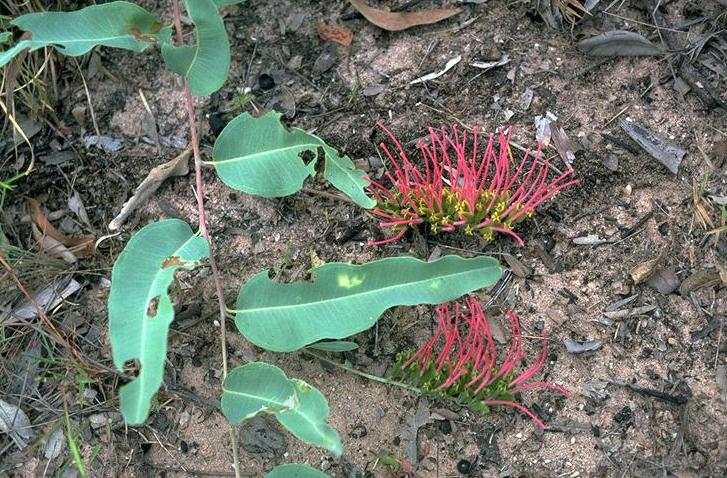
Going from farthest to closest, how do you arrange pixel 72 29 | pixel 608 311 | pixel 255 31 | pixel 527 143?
1. pixel 255 31
2. pixel 527 143
3. pixel 608 311
4. pixel 72 29

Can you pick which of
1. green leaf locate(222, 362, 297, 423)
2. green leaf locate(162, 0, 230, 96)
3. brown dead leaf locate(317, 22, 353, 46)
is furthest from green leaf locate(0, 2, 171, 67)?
green leaf locate(222, 362, 297, 423)

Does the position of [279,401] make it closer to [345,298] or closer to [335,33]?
[345,298]

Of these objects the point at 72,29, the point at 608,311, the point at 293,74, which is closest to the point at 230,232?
the point at 293,74

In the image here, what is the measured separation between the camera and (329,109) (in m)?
3.15

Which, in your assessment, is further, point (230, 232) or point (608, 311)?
point (230, 232)

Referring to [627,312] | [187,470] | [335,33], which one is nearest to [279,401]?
[187,470]

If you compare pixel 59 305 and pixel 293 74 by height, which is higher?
pixel 293 74

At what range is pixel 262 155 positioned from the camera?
2.70 meters

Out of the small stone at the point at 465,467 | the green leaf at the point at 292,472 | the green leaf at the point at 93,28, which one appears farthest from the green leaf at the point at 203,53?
the small stone at the point at 465,467

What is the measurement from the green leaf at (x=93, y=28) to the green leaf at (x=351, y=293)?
884 millimetres

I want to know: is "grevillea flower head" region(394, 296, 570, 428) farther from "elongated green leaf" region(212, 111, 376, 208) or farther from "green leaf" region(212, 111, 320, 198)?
"green leaf" region(212, 111, 320, 198)

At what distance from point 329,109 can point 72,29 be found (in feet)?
3.16

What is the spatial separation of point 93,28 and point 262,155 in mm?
662

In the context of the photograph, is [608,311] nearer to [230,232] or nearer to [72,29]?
[230,232]
